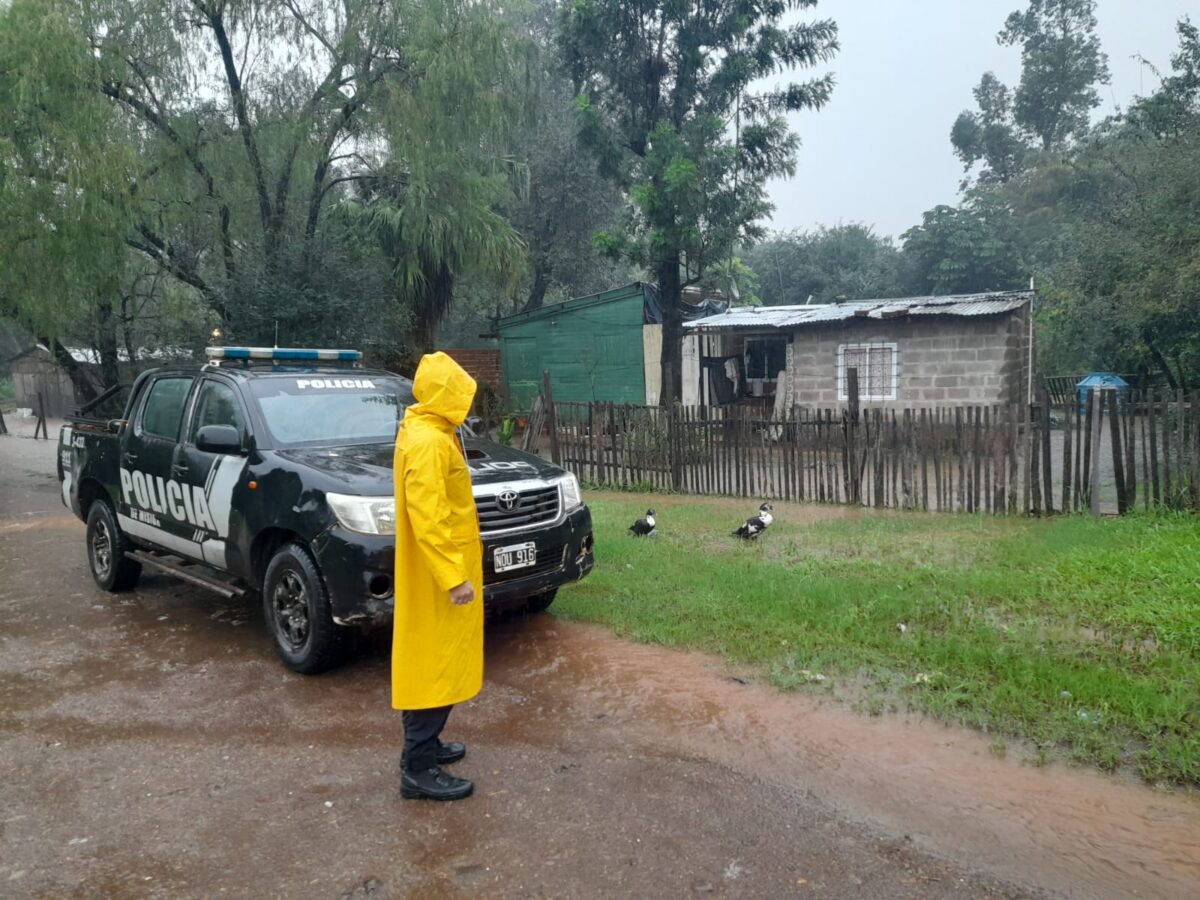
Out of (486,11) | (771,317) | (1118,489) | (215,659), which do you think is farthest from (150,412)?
(771,317)

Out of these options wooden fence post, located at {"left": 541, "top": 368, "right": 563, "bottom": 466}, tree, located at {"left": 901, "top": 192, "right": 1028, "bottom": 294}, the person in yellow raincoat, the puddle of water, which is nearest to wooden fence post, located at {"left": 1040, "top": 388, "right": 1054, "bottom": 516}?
the puddle of water

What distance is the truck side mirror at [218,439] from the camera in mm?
5258

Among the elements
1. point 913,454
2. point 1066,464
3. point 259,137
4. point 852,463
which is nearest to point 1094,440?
point 1066,464

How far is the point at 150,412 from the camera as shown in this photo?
21.9 ft

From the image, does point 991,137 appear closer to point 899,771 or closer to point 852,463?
point 852,463

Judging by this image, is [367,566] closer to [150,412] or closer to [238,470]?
[238,470]

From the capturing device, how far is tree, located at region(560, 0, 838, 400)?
1633cm

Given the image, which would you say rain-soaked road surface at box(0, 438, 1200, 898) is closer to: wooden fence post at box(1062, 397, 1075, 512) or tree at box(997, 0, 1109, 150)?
wooden fence post at box(1062, 397, 1075, 512)

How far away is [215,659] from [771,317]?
15389 millimetres

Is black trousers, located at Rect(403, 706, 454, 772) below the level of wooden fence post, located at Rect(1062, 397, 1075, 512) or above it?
below

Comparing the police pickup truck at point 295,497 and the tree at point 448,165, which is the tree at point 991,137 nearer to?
the tree at point 448,165

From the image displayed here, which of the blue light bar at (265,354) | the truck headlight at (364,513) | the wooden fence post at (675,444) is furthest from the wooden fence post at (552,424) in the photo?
the truck headlight at (364,513)

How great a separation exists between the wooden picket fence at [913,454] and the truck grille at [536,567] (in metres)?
5.41

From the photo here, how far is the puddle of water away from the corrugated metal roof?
13.2 meters
